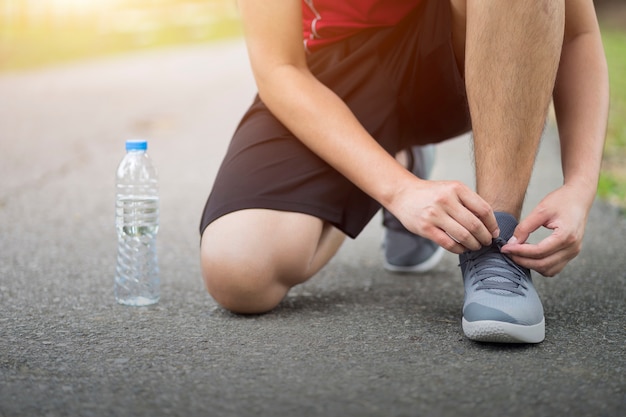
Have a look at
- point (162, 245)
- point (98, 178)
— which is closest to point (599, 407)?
point (162, 245)

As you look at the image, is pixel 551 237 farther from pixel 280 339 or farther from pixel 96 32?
pixel 96 32

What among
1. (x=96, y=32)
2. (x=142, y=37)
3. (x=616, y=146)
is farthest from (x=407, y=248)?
(x=96, y=32)

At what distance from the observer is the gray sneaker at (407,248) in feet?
8.59

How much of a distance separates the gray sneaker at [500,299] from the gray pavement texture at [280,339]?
0.04 m

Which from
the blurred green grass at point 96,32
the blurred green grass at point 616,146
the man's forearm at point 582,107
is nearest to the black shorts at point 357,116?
the man's forearm at point 582,107

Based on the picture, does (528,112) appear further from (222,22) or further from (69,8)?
(222,22)

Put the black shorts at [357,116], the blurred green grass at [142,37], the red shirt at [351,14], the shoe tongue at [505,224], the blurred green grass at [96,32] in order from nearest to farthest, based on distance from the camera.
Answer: the shoe tongue at [505,224] < the black shorts at [357,116] < the red shirt at [351,14] < the blurred green grass at [142,37] < the blurred green grass at [96,32]

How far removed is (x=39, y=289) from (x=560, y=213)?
1.43 meters

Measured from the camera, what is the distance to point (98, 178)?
4.38m

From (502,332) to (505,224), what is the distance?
0.85 ft

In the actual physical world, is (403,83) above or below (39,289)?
above

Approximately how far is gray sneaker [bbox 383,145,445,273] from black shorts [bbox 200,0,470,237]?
31 centimetres

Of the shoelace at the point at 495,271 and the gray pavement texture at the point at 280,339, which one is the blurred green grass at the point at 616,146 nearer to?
the gray pavement texture at the point at 280,339

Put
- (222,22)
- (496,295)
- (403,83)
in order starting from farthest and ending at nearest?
(222,22) < (403,83) < (496,295)
